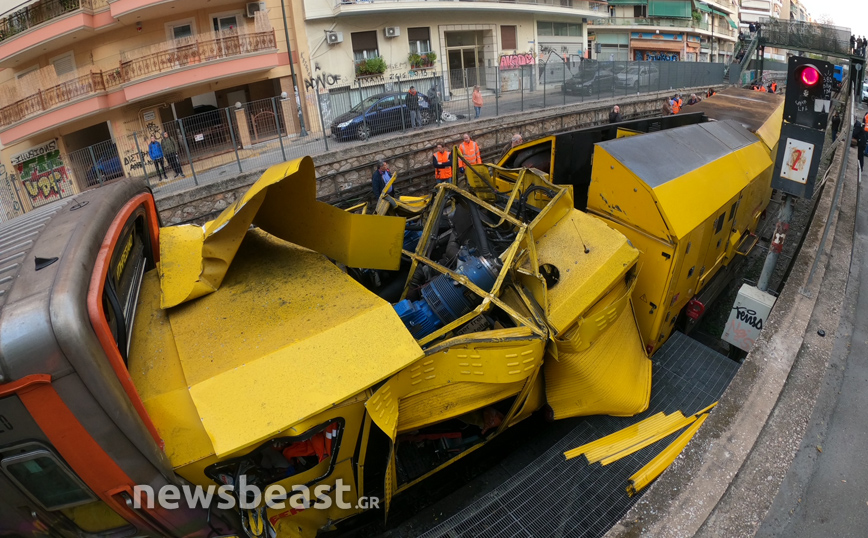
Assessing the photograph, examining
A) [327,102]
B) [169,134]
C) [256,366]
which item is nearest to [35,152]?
[169,134]

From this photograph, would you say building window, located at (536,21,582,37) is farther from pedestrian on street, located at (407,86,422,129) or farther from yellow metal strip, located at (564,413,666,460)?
yellow metal strip, located at (564,413,666,460)

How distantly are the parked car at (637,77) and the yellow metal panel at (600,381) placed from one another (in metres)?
16.5

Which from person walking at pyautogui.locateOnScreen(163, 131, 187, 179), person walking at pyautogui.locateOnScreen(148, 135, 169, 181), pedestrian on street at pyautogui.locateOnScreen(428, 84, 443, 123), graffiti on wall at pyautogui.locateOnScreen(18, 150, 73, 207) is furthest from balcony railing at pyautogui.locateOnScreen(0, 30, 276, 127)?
pedestrian on street at pyautogui.locateOnScreen(428, 84, 443, 123)

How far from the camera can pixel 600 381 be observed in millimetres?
4004

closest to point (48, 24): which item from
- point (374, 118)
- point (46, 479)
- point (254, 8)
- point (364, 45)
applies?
point (254, 8)

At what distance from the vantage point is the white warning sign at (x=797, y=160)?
4062 millimetres

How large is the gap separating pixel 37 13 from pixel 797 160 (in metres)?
18.6

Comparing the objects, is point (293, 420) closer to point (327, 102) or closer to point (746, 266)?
point (746, 266)

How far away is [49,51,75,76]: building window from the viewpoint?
1415cm

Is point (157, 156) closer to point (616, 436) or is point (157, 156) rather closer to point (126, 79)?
point (126, 79)

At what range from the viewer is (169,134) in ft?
28.8

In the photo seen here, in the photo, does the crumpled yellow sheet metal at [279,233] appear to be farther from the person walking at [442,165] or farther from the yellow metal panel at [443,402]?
the person walking at [442,165]

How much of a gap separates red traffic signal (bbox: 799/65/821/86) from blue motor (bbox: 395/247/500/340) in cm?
301

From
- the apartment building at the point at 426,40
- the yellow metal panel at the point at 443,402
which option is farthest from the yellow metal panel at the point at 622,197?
the apartment building at the point at 426,40
